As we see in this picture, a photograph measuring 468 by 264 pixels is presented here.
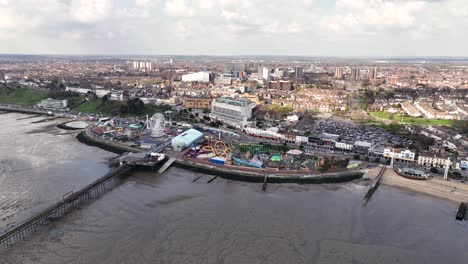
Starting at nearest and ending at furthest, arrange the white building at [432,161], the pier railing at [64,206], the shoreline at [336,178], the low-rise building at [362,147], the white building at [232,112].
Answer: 1. the pier railing at [64,206]
2. the shoreline at [336,178]
3. the white building at [432,161]
4. the low-rise building at [362,147]
5. the white building at [232,112]

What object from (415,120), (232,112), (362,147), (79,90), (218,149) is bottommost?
(218,149)

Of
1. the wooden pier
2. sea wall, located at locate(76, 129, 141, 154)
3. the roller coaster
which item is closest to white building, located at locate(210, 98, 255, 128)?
the roller coaster

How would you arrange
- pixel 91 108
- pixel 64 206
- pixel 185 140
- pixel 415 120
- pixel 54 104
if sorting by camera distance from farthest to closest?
pixel 54 104 → pixel 91 108 → pixel 415 120 → pixel 185 140 → pixel 64 206

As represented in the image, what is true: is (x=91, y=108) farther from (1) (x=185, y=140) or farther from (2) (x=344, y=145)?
(2) (x=344, y=145)

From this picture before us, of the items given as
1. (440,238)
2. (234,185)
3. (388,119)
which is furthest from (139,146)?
(388,119)

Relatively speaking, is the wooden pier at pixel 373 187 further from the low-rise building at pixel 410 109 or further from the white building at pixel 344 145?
the low-rise building at pixel 410 109

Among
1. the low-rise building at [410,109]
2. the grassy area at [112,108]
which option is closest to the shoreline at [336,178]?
the grassy area at [112,108]

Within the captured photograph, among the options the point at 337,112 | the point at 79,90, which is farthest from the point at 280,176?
the point at 79,90
